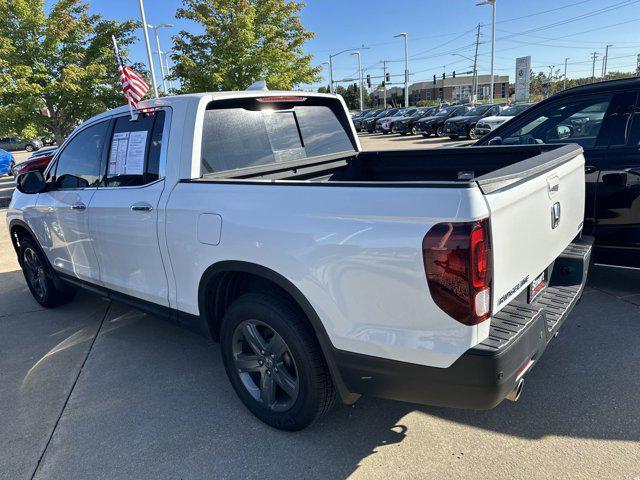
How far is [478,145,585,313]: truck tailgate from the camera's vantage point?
1899 millimetres

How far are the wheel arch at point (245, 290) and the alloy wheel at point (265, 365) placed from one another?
244 millimetres

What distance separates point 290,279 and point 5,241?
8342mm

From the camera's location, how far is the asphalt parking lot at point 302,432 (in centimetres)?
243

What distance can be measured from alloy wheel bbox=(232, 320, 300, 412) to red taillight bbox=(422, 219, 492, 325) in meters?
0.98

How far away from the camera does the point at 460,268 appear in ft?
5.95

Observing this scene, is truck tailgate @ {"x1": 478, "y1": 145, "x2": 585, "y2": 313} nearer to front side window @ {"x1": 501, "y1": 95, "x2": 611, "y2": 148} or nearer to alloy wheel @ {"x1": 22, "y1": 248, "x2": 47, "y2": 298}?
front side window @ {"x1": 501, "y1": 95, "x2": 611, "y2": 148}

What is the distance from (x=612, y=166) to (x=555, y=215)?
6.41 ft

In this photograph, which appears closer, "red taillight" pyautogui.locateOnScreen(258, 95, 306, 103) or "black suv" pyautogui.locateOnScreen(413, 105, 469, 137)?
"red taillight" pyautogui.locateOnScreen(258, 95, 306, 103)

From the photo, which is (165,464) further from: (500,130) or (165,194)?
(500,130)

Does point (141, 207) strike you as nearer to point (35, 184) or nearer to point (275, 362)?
point (275, 362)

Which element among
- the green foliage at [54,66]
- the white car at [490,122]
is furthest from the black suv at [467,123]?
the green foliage at [54,66]

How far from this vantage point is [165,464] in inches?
101

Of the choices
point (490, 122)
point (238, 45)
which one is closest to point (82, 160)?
point (238, 45)

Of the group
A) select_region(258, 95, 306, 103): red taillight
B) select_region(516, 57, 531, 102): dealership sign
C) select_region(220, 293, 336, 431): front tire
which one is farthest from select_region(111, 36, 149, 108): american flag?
select_region(516, 57, 531, 102): dealership sign
